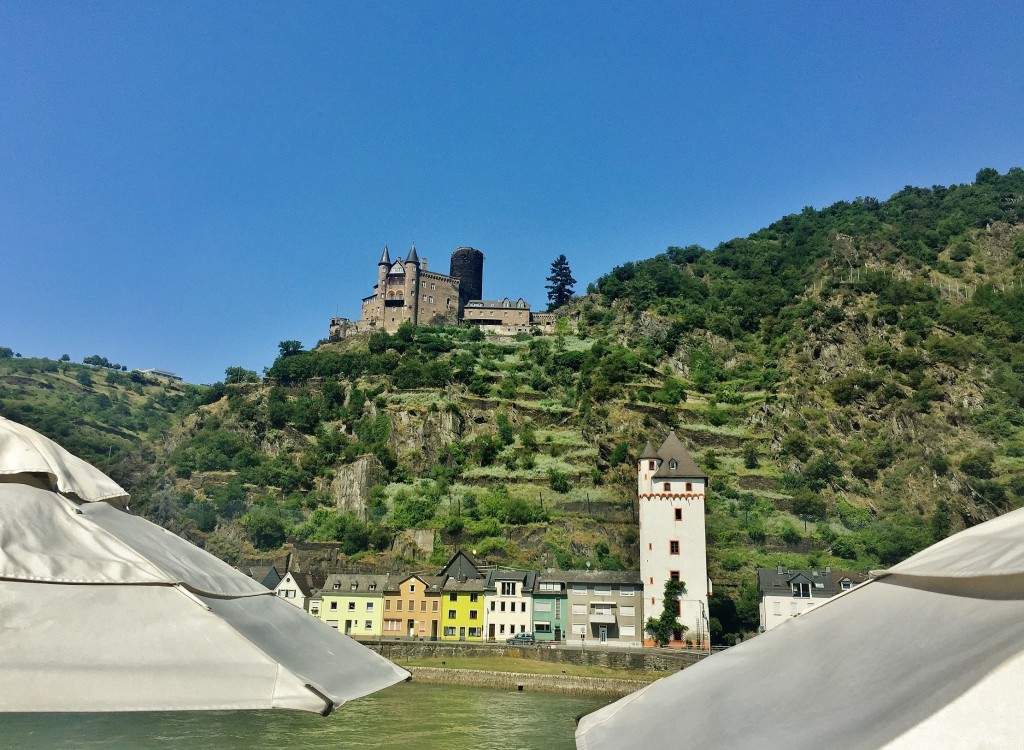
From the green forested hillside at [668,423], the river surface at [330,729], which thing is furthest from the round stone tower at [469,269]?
the river surface at [330,729]

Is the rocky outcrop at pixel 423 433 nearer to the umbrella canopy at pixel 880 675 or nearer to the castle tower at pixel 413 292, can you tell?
the castle tower at pixel 413 292

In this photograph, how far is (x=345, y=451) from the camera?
245 ft

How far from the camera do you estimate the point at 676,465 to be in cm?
4788

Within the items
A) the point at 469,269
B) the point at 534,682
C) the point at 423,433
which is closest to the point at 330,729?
the point at 534,682

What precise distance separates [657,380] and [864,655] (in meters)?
77.9

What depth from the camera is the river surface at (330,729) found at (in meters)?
20.9

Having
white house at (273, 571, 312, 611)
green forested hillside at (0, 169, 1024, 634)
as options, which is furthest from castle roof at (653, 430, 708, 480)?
white house at (273, 571, 312, 611)

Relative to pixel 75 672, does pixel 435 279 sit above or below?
above

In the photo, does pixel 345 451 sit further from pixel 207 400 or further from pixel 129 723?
pixel 129 723

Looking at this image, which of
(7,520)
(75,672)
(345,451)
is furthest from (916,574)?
(345,451)

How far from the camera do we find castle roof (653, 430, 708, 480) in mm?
47394

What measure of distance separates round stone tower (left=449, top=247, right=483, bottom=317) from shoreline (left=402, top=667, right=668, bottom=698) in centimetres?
8300

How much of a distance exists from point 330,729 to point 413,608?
994 inches

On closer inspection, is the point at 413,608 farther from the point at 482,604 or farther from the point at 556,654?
the point at 556,654
